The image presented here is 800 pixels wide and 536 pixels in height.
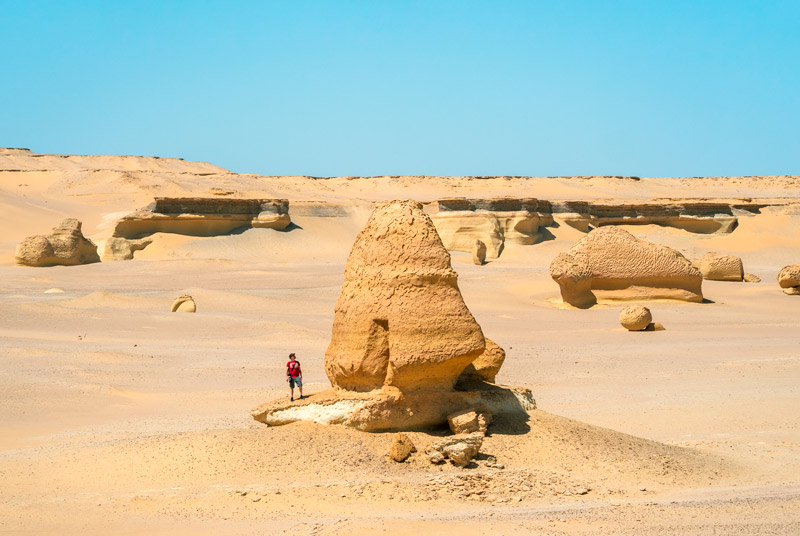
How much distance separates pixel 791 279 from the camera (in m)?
22.6

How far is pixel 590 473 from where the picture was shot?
22.0ft

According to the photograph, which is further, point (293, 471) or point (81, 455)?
point (81, 455)

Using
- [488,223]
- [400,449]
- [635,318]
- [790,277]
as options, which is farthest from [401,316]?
[488,223]

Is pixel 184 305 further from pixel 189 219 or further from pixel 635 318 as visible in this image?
pixel 189 219

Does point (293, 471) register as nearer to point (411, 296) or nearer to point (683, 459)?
point (411, 296)

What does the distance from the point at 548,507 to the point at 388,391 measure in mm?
1731

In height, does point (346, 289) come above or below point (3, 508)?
above

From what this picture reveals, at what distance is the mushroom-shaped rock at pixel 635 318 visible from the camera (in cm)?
1702

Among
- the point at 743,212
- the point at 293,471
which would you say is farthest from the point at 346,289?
the point at 743,212

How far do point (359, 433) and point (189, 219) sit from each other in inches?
1146

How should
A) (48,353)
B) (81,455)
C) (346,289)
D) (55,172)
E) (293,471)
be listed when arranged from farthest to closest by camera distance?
(55,172) → (48,353) → (346,289) → (81,455) → (293,471)

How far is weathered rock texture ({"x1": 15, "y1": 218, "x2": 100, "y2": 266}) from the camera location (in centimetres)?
2947

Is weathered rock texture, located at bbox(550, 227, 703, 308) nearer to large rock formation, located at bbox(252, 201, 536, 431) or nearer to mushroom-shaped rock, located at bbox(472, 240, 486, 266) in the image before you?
mushroom-shaped rock, located at bbox(472, 240, 486, 266)

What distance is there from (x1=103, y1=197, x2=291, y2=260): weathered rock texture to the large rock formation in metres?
26.6
